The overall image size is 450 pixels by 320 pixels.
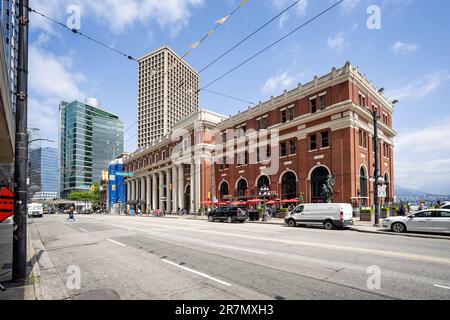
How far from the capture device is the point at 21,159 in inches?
261

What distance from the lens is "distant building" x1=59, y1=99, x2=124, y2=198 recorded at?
93.2 metres

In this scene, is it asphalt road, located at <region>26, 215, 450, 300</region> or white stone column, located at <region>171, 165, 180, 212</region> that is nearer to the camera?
asphalt road, located at <region>26, 215, 450, 300</region>

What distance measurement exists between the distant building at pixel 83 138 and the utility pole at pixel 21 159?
278 ft

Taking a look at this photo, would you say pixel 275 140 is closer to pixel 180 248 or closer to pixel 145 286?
pixel 180 248

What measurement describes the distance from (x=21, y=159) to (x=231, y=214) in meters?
23.4

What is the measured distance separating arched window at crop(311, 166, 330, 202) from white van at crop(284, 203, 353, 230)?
11206 mm

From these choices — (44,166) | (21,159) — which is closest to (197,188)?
(21,159)

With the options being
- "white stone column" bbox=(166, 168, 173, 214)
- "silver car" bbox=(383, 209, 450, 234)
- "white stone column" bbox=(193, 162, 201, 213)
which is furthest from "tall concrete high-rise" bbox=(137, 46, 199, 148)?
"silver car" bbox=(383, 209, 450, 234)

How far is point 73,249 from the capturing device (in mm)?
11555

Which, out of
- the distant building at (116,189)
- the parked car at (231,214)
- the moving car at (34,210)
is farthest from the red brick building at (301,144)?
the distant building at (116,189)

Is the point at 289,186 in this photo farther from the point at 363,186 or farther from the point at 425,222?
the point at 425,222

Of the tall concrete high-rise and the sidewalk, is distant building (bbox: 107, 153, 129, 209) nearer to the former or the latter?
the tall concrete high-rise

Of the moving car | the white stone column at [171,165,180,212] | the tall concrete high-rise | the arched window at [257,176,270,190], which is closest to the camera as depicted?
the arched window at [257,176,270,190]
